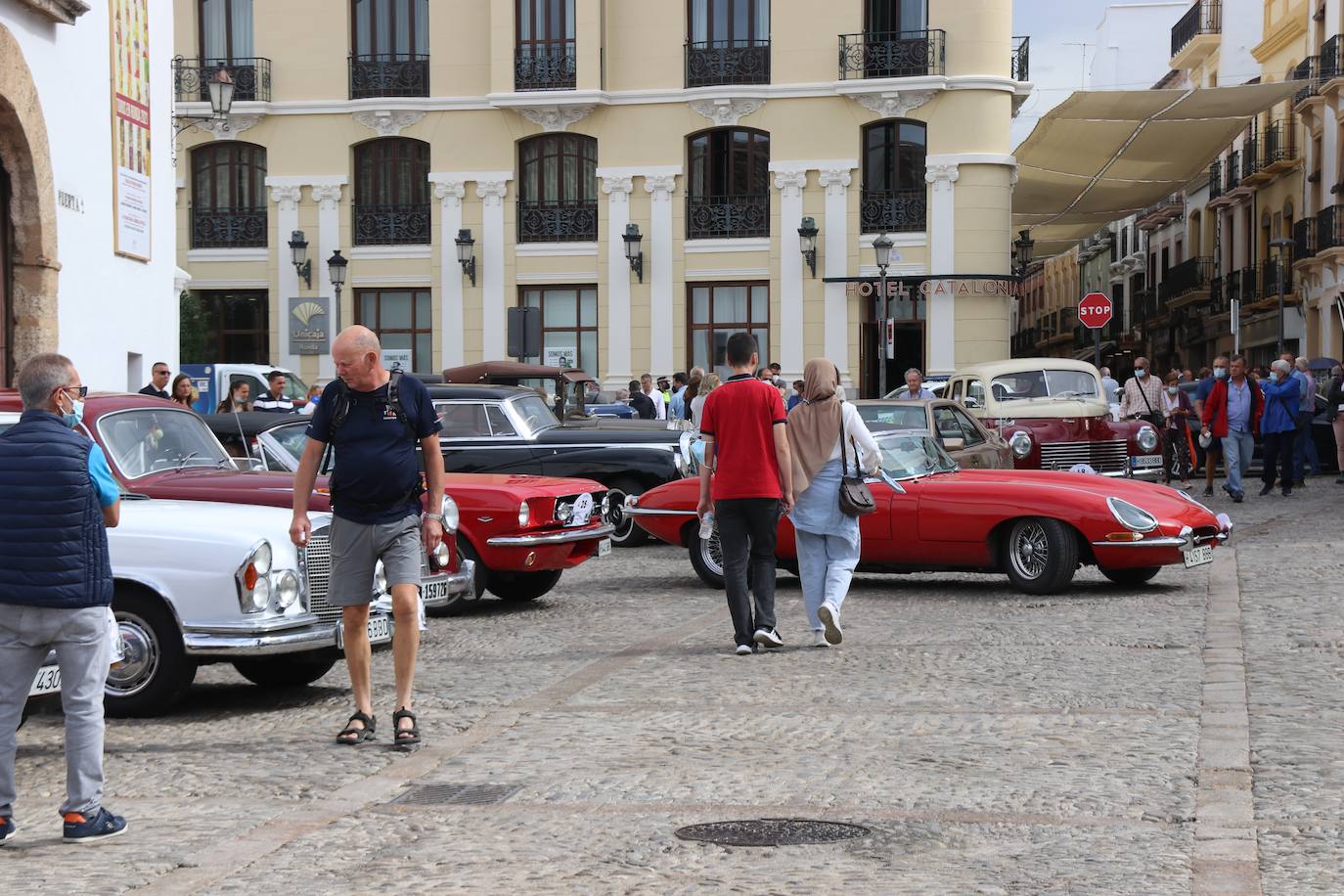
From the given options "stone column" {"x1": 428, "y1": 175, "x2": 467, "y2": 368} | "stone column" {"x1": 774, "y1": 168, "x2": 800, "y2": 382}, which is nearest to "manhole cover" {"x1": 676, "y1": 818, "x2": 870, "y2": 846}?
"stone column" {"x1": 774, "y1": 168, "x2": 800, "y2": 382}

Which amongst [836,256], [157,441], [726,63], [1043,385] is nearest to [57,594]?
[157,441]

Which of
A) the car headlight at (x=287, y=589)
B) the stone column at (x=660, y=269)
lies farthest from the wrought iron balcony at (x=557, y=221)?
the car headlight at (x=287, y=589)

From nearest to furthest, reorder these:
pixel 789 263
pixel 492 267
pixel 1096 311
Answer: pixel 1096 311 → pixel 789 263 → pixel 492 267

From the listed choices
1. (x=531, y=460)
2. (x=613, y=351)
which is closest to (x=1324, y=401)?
(x=613, y=351)

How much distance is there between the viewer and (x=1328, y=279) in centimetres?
4788

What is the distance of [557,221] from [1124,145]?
40.8ft

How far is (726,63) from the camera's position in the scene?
40469mm

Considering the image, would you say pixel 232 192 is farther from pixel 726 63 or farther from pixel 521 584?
pixel 521 584

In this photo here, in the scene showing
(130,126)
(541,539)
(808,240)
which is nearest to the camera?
(541,539)

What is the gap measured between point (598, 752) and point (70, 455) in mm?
2560

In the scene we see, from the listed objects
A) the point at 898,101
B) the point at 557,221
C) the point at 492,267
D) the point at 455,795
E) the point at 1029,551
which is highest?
the point at 898,101

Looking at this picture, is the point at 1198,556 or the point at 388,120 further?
the point at 388,120

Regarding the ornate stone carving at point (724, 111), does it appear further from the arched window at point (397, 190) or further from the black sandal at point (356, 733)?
the black sandal at point (356, 733)

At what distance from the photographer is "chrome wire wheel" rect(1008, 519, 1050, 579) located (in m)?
13.9
